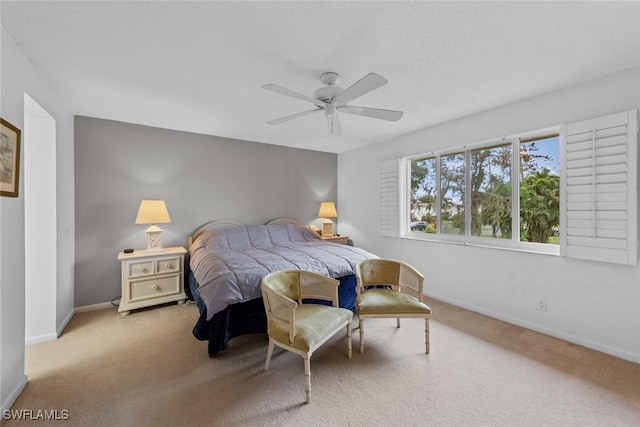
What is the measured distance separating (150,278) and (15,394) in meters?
1.58

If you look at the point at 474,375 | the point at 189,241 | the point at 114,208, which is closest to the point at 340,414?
the point at 474,375

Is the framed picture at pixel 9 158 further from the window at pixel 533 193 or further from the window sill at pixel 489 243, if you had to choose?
the window sill at pixel 489 243

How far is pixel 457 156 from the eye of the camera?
367 cm

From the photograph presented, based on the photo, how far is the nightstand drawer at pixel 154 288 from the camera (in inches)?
127

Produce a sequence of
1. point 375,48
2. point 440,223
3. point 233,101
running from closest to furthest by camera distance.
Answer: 1. point 375,48
2. point 233,101
3. point 440,223

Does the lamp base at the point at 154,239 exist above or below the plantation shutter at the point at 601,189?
below

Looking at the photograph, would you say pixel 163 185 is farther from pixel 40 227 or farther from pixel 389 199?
pixel 389 199

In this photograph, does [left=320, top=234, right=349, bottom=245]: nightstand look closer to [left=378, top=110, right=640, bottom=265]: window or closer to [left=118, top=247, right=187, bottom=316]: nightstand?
[left=378, top=110, right=640, bottom=265]: window

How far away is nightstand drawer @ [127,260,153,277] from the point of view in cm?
321

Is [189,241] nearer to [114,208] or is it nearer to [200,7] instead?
[114,208]

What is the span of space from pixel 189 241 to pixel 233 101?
2.14m

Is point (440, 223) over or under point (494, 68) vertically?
under

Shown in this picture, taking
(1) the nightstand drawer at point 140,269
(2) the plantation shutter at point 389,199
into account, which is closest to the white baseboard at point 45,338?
(1) the nightstand drawer at point 140,269

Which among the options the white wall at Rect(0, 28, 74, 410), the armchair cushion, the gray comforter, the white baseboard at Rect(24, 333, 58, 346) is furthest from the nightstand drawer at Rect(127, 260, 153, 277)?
the armchair cushion
